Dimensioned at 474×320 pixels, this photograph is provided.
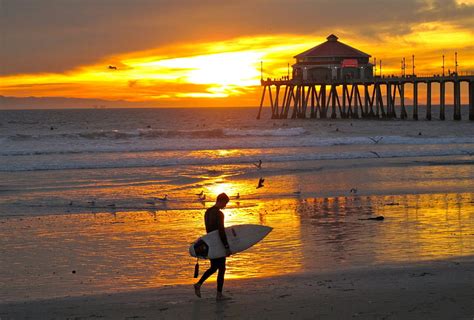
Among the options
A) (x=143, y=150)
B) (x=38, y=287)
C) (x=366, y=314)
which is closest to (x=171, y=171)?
(x=143, y=150)

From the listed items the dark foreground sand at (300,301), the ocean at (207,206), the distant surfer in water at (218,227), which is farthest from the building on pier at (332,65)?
the distant surfer in water at (218,227)

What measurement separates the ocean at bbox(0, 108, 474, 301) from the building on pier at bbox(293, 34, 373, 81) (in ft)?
142

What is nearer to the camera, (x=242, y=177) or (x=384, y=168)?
(x=242, y=177)

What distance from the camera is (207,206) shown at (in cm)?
1719

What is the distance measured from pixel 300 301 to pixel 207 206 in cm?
898

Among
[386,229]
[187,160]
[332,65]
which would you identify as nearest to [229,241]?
[386,229]

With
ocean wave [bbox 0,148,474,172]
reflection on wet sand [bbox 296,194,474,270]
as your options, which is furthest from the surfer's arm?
ocean wave [bbox 0,148,474,172]

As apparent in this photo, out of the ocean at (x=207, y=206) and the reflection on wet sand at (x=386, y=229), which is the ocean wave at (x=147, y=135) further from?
the reflection on wet sand at (x=386, y=229)

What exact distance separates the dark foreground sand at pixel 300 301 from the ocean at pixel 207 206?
594 mm

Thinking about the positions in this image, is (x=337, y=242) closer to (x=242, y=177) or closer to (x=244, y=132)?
(x=242, y=177)

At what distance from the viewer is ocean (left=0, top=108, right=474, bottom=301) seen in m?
10.4

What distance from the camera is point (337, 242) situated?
1211 cm

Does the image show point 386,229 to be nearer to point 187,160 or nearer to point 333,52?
point 187,160

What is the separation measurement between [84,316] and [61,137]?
1819 inches
